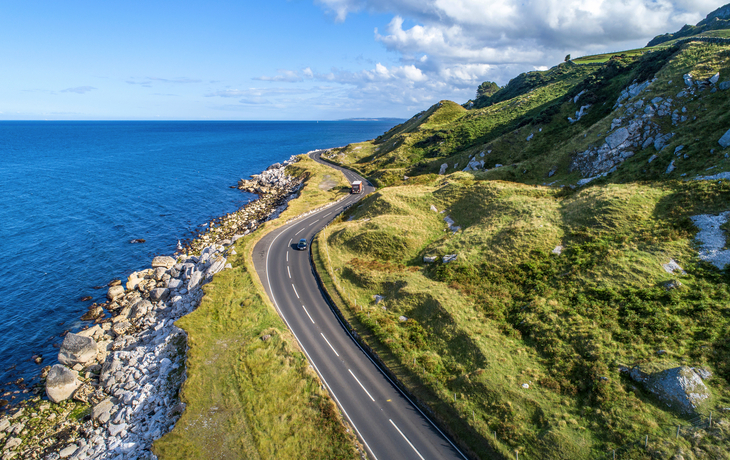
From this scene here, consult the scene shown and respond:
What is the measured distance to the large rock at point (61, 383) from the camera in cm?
3228

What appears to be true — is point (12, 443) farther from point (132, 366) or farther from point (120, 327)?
point (120, 327)

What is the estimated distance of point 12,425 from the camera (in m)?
30.2

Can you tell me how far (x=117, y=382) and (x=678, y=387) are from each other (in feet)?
154

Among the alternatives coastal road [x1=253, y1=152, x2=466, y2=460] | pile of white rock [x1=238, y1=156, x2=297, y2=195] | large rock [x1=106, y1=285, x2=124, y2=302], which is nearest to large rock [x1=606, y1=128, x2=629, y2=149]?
coastal road [x1=253, y1=152, x2=466, y2=460]

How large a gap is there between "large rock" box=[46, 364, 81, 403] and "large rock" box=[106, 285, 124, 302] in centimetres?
1755

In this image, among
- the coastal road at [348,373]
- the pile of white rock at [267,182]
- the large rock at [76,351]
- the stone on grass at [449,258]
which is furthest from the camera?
the pile of white rock at [267,182]

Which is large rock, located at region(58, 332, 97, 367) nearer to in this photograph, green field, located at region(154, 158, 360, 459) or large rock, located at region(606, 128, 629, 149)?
green field, located at region(154, 158, 360, 459)

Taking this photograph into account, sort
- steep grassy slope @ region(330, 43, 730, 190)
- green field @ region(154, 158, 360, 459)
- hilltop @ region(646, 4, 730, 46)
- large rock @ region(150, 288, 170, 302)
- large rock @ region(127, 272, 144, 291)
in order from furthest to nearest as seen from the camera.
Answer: hilltop @ region(646, 4, 730, 46)
large rock @ region(127, 272, 144, 291)
steep grassy slope @ region(330, 43, 730, 190)
large rock @ region(150, 288, 170, 302)
green field @ region(154, 158, 360, 459)

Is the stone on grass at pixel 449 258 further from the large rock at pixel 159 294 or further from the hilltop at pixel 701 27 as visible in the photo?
the hilltop at pixel 701 27

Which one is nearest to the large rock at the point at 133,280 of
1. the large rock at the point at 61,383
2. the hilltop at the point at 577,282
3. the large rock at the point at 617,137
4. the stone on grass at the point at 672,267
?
the large rock at the point at 61,383

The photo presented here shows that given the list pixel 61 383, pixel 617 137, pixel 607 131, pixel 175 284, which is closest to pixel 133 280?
pixel 175 284

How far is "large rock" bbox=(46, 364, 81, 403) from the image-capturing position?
106 ft

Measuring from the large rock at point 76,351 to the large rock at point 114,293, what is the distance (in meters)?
13.4

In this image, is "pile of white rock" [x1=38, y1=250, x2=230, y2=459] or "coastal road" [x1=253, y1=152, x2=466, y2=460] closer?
"coastal road" [x1=253, y1=152, x2=466, y2=460]
